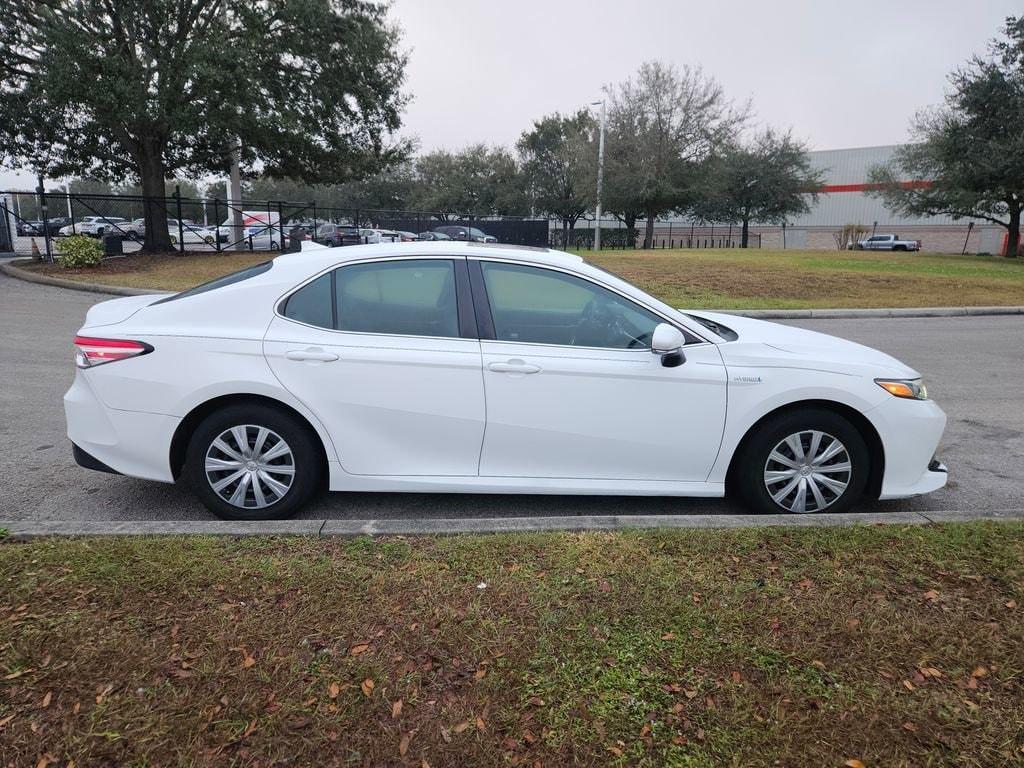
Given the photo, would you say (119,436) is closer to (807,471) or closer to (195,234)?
(807,471)

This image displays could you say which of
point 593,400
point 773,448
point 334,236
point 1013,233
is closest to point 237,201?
point 334,236

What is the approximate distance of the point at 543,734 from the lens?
230cm

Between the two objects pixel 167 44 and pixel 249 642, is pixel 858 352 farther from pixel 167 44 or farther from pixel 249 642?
pixel 167 44

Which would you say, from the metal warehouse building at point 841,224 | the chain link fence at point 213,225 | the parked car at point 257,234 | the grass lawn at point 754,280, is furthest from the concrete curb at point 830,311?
the metal warehouse building at point 841,224

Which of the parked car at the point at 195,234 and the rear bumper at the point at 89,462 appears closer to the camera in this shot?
the rear bumper at the point at 89,462

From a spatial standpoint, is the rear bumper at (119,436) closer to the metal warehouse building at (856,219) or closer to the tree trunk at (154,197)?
the tree trunk at (154,197)

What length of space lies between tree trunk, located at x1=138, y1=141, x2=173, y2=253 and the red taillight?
22225 mm

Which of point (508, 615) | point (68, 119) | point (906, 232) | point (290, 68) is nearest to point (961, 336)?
point (508, 615)

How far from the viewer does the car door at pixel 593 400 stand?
3.97m

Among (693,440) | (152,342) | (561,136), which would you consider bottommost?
(693,440)

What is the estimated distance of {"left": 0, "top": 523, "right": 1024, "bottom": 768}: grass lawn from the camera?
2266mm

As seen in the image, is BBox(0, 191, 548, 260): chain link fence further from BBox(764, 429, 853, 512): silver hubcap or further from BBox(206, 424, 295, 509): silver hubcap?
BBox(764, 429, 853, 512): silver hubcap

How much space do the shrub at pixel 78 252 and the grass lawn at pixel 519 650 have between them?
19.0 meters

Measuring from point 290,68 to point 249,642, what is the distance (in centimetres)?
2342
